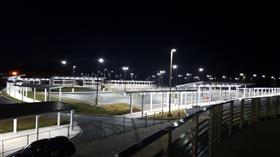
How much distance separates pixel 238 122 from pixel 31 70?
164992mm

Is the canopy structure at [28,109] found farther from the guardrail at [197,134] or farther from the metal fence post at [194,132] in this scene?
the metal fence post at [194,132]

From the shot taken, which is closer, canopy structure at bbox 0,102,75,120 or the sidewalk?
the sidewalk

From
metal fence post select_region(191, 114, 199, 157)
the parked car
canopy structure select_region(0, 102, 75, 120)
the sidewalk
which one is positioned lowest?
the sidewalk

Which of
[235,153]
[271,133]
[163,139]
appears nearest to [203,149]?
[235,153]

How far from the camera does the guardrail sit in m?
2.93

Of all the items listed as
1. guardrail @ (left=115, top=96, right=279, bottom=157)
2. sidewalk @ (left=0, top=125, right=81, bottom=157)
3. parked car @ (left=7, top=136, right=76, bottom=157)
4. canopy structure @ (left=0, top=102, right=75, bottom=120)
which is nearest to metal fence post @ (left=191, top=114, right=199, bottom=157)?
guardrail @ (left=115, top=96, right=279, bottom=157)

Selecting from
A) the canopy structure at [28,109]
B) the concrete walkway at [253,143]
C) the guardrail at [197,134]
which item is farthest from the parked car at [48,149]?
the concrete walkway at [253,143]

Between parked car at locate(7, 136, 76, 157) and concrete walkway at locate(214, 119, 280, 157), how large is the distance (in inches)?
393

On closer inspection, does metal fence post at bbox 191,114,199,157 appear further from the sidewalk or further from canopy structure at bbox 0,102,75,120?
canopy structure at bbox 0,102,75,120

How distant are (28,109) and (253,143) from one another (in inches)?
689

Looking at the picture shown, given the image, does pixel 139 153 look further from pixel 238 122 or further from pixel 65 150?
pixel 65 150

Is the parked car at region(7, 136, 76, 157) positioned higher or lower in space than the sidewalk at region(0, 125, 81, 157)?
higher

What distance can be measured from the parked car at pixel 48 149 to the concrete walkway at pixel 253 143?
9.99m

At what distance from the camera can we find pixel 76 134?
2641 centimetres
